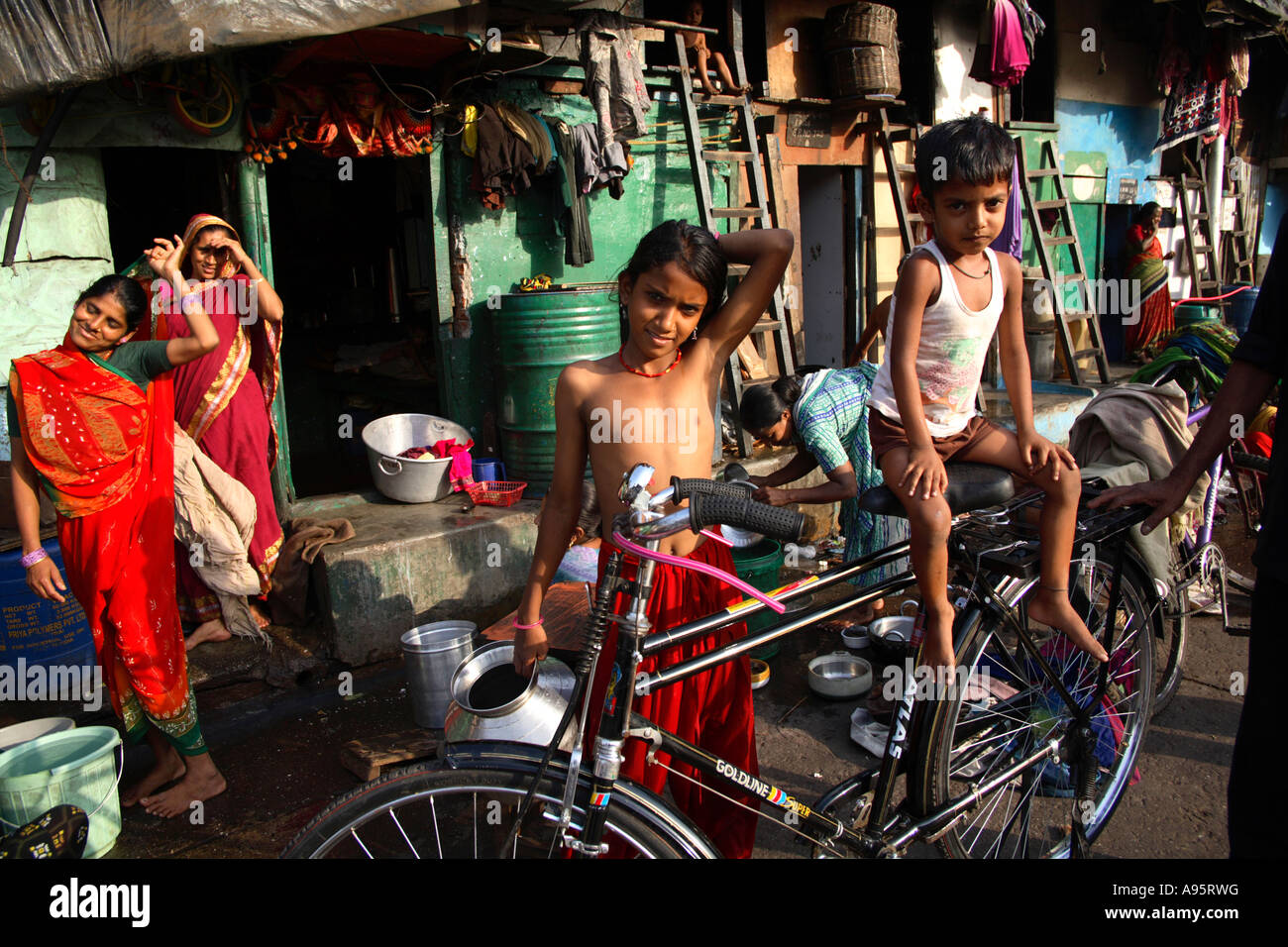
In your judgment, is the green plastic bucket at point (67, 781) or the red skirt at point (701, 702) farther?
the green plastic bucket at point (67, 781)

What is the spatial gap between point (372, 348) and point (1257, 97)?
13657mm

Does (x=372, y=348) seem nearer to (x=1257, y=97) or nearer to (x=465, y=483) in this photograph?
(x=465, y=483)

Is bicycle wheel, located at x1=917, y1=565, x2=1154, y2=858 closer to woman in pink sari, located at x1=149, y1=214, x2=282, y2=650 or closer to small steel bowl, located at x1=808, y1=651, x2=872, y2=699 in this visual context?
small steel bowl, located at x1=808, y1=651, x2=872, y2=699

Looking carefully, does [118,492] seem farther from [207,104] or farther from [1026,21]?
[1026,21]

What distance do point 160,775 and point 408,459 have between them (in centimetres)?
230

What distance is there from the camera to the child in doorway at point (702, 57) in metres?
6.81

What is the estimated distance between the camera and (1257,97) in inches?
508

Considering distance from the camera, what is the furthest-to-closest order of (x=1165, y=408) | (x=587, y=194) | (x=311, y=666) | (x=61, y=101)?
1. (x=587, y=194)
2. (x=311, y=666)
3. (x=61, y=101)
4. (x=1165, y=408)

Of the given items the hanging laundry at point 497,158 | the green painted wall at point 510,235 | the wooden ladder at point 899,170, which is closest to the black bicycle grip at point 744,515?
the green painted wall at point 510,235

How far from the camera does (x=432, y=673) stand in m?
3.79

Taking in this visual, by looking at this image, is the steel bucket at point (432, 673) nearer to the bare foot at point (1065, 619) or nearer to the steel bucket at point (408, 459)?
the steel bucket at point (408, 459)

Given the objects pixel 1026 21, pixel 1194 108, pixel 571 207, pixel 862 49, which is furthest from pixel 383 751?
pixel 1194 108

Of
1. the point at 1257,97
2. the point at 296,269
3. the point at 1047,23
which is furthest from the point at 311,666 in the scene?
the point at 1257,97

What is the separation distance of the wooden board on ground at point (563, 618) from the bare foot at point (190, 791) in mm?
1228
